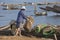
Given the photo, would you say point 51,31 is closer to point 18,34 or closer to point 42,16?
point 18,34

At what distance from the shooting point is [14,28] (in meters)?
13.3

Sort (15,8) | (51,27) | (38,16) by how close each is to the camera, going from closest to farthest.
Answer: (51,27) → (38,16) → (15,8)

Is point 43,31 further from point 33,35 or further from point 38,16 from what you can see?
point 38,16

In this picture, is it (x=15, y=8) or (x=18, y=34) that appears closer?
(x=18, y=34)

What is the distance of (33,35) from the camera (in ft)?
41.7

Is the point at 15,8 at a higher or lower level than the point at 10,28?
lower

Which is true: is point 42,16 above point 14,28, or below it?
below

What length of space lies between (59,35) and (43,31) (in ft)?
2.57

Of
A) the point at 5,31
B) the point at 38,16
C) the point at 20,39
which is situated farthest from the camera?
the point at 38,16

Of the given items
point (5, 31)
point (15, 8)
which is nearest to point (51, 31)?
point (5, 31)

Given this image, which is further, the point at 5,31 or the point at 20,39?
the point at 5,31

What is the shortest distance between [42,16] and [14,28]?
103 ft

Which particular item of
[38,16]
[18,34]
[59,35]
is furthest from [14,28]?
[38,16]

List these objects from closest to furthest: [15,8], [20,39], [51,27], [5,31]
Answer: [20,39]
[51,27]
[5,31]
[15,8]
